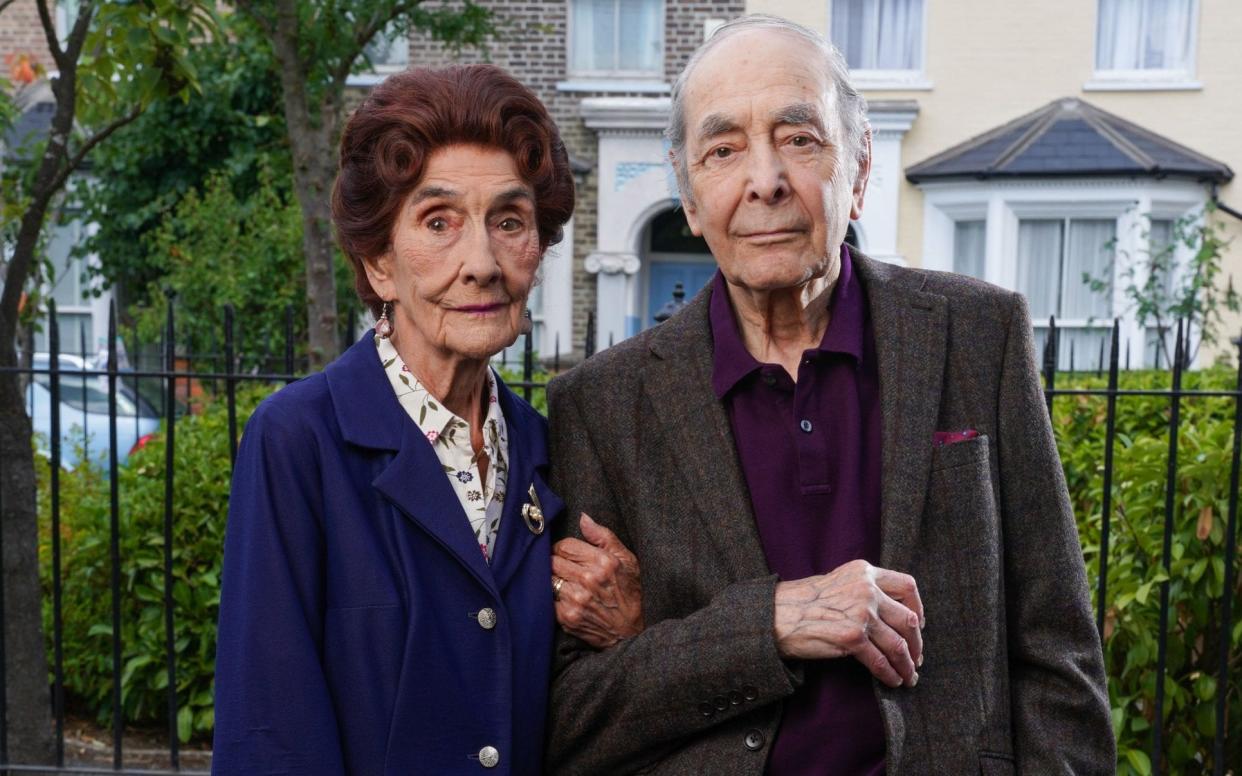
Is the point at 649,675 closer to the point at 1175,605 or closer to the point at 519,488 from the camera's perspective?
the point at 519,488

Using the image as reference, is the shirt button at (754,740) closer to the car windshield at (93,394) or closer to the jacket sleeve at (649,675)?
the jacket sleeve at (649,675)

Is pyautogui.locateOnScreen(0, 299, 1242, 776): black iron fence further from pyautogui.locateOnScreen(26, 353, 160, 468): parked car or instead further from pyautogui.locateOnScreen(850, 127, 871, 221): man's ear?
pyautogui.locateOnScreen(26, 353, 160, 468): parked car

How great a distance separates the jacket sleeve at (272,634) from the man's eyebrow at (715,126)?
36.4 inches

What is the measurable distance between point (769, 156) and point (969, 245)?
1474cm

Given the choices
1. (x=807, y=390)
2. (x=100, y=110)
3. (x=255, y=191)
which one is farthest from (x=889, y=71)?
(x=807, y=390)

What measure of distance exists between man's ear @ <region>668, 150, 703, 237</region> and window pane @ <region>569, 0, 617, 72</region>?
14.0 m

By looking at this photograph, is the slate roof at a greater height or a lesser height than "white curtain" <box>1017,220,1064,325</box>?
greater

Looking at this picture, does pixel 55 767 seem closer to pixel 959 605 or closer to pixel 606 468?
pixel 606 468

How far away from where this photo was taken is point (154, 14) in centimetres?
431

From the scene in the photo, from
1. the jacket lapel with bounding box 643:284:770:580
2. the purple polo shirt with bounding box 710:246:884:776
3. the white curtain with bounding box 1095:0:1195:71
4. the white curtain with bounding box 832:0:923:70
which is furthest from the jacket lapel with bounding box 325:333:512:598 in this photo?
the white curtain with bounding box 1095:0:1195:71

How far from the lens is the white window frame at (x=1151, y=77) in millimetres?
15695

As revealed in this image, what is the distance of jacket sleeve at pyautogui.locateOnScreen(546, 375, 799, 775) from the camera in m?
2.22

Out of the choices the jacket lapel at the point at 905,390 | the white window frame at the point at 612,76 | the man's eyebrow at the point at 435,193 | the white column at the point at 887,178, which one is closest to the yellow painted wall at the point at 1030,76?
the white column at the point at 887,178

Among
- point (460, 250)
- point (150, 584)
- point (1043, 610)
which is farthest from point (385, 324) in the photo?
point (150, 584)
